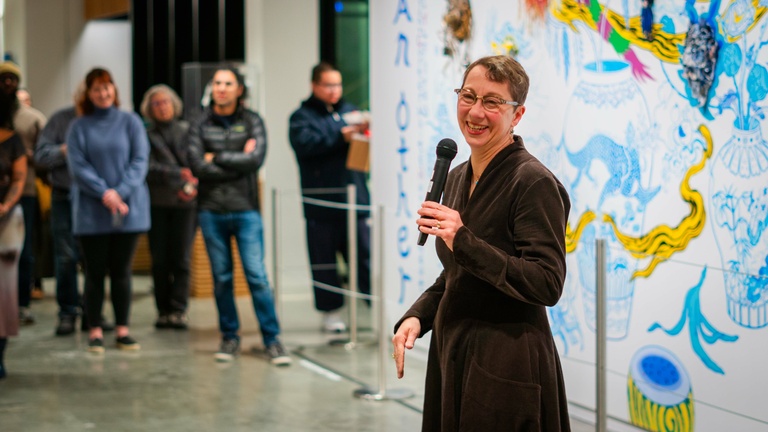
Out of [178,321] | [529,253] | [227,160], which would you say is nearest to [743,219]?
[529,253]

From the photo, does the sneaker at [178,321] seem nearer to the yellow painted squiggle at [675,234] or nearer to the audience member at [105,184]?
the audience member at [105,184]

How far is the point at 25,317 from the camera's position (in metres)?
7.53

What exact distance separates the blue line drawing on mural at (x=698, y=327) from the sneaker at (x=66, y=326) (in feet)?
14.6

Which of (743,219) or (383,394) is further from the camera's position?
(383,394)

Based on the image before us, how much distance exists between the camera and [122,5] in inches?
463

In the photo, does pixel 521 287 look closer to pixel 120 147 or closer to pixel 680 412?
pixel 680 412

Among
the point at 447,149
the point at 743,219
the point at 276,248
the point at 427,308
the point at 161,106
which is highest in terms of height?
the point at 161,106

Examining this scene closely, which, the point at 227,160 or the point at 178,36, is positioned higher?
the point at 178,36

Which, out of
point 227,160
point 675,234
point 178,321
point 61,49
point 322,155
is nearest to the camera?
point 675,234

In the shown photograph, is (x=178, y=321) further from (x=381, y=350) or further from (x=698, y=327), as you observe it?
(x=698, y=327)

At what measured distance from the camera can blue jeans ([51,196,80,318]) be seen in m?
7.20

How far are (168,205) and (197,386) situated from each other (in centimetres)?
207

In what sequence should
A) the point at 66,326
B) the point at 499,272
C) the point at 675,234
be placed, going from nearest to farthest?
the point at 499,272 < the point at 675,234 < the point at 66,326

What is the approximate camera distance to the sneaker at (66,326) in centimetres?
709
